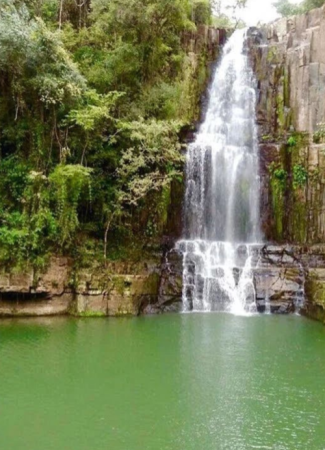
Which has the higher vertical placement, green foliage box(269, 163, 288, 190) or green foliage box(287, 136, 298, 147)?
green foliage box(287, 136, 298, 147)

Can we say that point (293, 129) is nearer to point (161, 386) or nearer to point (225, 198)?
point (225, 198)

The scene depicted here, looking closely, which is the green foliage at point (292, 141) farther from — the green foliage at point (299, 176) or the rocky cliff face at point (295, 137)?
the green foliage at point (299, 176)

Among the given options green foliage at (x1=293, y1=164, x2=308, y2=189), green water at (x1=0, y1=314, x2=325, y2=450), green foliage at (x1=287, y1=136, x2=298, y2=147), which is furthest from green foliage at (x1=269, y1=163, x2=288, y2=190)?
green water at (x1=0, y1=314, x2=325, y2=450)

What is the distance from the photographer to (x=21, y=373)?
33.7 feet

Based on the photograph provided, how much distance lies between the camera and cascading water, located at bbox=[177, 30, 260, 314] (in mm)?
18047

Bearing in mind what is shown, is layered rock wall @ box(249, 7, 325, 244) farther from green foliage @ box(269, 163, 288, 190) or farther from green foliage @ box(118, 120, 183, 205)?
green foliage @ box(118, 120, 183, 205)

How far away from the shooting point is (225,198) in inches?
808

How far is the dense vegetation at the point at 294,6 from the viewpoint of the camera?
32938mm

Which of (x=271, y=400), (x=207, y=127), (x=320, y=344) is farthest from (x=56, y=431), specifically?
(x=207, y=127)

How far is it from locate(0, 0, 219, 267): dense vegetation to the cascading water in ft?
4.85

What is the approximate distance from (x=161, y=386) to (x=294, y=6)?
40.5 m

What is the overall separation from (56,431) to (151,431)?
4.58ft

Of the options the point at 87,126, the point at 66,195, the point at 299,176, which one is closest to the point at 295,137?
the point at 299,176

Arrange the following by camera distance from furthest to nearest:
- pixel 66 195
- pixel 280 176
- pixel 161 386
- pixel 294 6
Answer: pixel 294 6 < pixel 280 176 < pixel 66 195 < pixel 161 386
